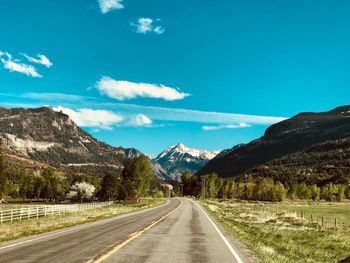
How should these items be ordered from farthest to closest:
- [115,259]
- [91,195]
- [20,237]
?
[91,195], [20,237], [115,259]

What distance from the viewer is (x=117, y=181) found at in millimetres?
124875

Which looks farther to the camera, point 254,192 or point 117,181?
point 254,192

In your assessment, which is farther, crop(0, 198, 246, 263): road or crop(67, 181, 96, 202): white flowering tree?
crop(67, 181, 96, 202): white flowering tree

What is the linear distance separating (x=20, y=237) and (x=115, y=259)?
393 inches

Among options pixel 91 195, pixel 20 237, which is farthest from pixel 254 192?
pixel 20 237

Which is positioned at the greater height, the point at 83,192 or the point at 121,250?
the point at 83,192

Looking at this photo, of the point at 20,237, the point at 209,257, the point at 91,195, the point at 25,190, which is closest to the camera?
the point at 209,257

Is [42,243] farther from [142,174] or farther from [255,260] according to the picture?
[142,174]

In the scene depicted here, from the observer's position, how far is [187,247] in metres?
18.0

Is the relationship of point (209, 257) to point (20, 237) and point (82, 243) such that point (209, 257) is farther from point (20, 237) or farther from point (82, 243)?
point (20, 237)

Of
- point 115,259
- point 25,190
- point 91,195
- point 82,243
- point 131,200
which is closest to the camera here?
point 115,259

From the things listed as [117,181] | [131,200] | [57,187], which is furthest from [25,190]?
[131,200]

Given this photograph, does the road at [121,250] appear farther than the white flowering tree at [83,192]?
No

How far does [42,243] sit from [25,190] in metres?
178
